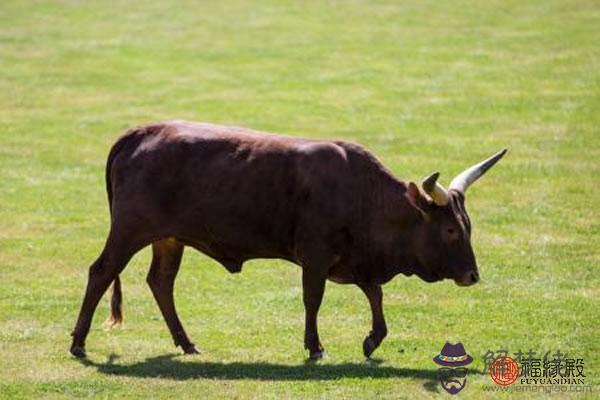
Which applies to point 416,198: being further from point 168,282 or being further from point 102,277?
point 102,277

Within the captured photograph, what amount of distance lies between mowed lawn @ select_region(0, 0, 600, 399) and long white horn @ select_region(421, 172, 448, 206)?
5.47 ft

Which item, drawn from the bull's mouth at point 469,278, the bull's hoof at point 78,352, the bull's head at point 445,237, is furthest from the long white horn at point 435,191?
the bull's hoof at point 78,352

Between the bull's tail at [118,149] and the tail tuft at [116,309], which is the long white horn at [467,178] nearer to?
the bull's tail at [118,149]

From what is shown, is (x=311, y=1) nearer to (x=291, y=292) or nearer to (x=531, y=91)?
(x=531, y=91)

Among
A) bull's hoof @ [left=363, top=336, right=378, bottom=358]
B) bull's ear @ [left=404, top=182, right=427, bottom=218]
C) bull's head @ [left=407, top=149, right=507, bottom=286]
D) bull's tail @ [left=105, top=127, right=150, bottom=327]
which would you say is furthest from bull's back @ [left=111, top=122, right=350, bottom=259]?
bull's hoof @ [left=363, top=336, right=378, bottom=358]

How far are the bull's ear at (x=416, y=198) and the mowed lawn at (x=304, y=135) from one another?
1.56 metres

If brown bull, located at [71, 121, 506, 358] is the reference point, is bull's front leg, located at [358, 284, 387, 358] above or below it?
below

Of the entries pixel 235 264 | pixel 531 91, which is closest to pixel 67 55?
pixel 531 91

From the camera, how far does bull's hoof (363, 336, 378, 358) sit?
45.9 feet

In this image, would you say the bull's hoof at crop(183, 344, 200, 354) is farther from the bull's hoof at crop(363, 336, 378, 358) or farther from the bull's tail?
the bull's hoof at crop(363, 336, 378, 358)

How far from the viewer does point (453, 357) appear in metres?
13.8

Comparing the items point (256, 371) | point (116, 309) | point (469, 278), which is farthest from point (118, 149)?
point (469, 278)

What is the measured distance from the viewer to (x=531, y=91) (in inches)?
1176

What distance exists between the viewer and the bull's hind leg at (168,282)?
1467 cm
